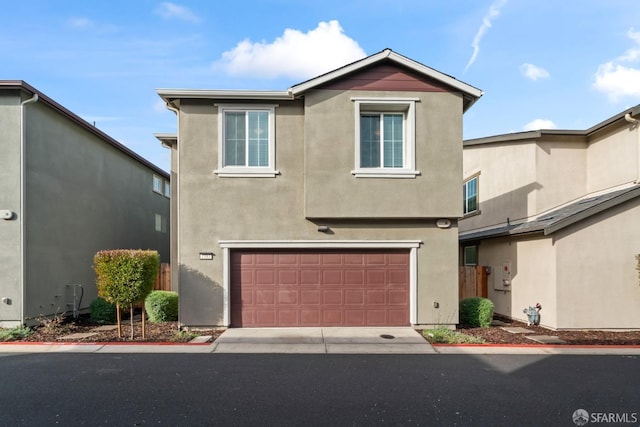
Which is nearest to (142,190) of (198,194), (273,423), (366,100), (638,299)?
(198,194)

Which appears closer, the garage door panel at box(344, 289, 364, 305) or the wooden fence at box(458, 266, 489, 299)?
the garage door panel at box(344, 289, 364, 305)

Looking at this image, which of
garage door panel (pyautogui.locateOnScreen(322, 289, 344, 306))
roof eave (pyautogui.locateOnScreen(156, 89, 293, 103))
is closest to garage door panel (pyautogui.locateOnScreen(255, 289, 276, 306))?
garage door panel (pyautogui.locateOnScreen(322, 289, 344, 306))

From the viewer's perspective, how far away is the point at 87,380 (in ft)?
20.0

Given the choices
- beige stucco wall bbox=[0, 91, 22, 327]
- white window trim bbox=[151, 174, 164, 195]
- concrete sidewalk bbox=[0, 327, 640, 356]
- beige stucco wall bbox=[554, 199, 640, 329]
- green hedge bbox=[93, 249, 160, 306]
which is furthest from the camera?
white window trim bbox=[151, 174, 164, 195]

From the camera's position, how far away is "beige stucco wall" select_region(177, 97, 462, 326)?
31.5ft

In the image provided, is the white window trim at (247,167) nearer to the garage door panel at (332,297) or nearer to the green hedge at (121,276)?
the green hedge at (121,276)

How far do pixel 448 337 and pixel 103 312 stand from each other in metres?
9.39

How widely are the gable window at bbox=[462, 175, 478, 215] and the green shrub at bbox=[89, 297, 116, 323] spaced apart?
13950 millimetres

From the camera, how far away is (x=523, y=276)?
35.8 ft

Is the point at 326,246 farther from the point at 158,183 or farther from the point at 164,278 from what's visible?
the point at 158,183

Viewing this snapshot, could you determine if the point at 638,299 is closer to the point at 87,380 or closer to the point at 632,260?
the point at 632,260

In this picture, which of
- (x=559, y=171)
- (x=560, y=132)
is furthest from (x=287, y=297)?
(x=560, y=132)

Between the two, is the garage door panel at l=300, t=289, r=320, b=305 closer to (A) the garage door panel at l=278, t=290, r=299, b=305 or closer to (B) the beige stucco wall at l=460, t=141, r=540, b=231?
(A) the garage door panel at l=278, t=290, r=299, b=305

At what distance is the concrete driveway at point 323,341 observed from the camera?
26.1ft
